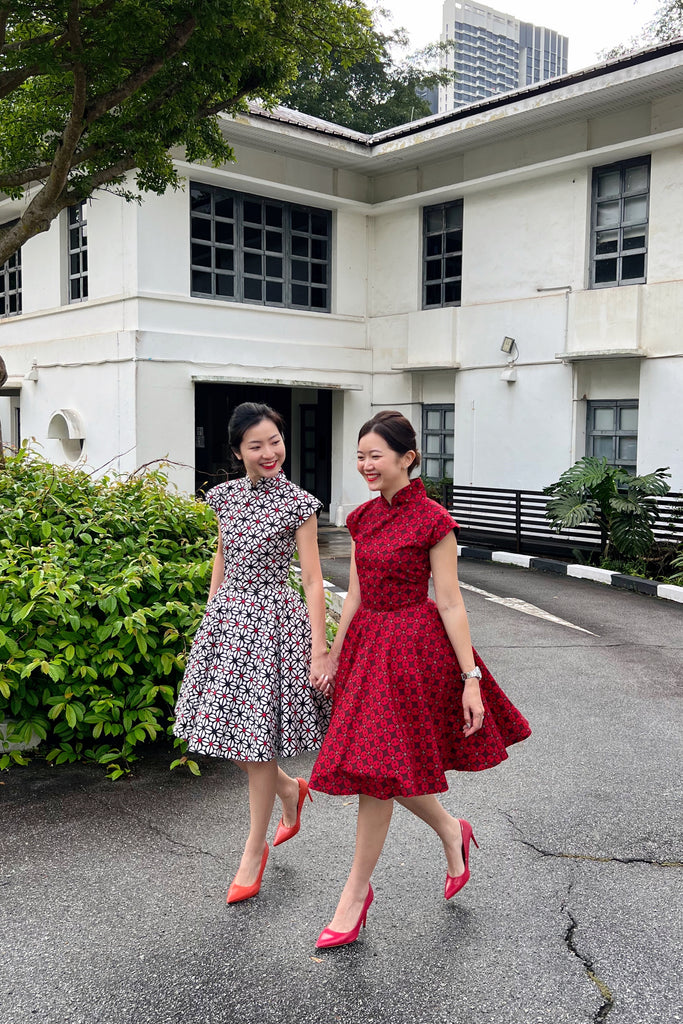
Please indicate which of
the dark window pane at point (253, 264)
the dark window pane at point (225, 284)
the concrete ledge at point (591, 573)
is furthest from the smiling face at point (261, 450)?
the dark window pane at point (253, 264)

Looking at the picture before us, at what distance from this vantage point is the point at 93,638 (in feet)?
16.5

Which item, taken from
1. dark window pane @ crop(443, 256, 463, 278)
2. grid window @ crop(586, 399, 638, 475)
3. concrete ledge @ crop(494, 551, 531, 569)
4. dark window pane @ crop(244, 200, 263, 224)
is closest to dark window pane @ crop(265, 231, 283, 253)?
dark window pane @ crop(244, 200, 263, 224)

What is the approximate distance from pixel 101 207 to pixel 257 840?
42.1ft

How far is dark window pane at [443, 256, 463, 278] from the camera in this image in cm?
1599

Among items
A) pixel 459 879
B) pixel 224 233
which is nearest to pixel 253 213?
pixel 224 233

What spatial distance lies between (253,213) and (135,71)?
308 inches

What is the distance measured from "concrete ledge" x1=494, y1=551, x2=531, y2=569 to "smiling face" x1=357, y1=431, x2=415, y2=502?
9.71 m

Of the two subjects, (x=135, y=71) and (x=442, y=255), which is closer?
(x=135, y=71)

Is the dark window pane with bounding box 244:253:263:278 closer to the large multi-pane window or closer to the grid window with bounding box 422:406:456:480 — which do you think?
the large multi-pane window

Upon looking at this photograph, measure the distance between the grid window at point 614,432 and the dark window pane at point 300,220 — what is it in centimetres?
597

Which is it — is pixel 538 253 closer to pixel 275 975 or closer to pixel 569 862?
pixel 569 862

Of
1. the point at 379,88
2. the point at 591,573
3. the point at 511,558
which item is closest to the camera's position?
the point at 591,573

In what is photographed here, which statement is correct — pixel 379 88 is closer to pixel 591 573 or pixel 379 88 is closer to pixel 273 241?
pixel 273 241

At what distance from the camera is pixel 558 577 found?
12.0 m
